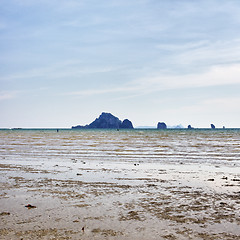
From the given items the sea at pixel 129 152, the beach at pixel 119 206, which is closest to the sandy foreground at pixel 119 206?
the beach at pixel 119 206

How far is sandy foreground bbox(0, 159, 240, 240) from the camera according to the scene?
721 cm

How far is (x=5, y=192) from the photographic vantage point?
11562mm

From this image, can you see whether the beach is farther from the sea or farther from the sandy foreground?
the sea

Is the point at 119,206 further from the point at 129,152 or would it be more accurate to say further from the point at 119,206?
the point at 129,152

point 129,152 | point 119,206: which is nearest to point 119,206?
point 119,206

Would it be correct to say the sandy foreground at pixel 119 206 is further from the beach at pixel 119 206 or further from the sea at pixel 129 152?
the sea at pixel 129 152

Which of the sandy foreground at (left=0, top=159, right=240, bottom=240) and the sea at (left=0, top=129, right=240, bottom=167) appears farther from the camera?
the sea at (left=0, top=129, right=240, bottom=167)

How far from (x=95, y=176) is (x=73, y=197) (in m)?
4.96

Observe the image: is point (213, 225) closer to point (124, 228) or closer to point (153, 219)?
point (153, 219)

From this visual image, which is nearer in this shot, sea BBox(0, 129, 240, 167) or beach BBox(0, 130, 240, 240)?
beach BBox(0, 130, 240, 240)

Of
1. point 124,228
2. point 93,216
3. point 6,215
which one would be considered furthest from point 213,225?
point 6,215

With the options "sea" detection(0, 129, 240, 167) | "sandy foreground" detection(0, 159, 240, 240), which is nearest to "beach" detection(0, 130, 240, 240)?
"sandy foreground" detection(0, 159, 240, 240)

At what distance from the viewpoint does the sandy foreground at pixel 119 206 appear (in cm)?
721

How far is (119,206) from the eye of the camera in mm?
9539
